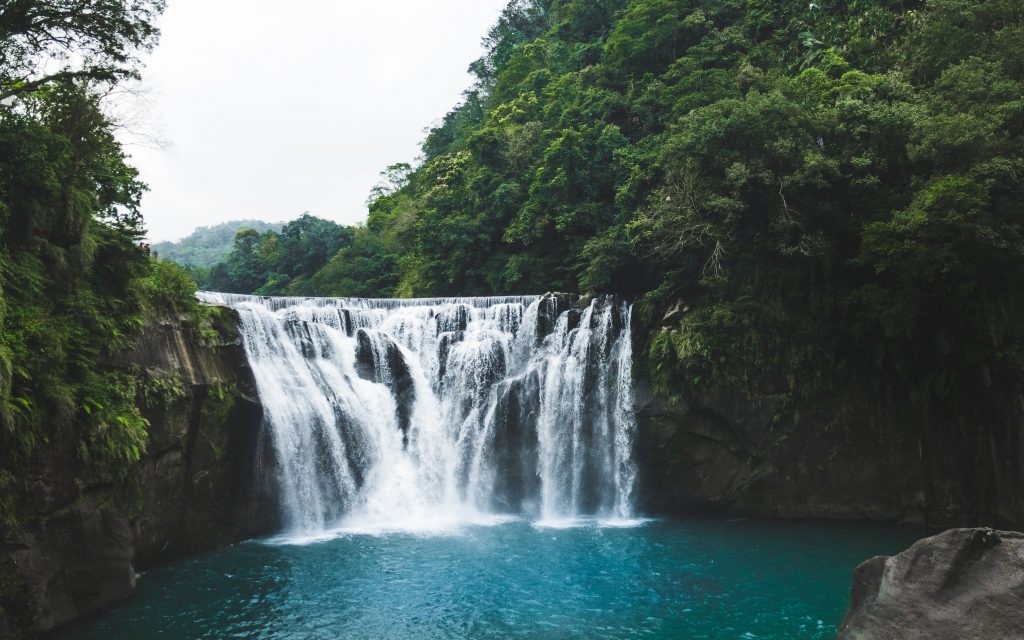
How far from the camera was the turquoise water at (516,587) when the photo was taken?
1059 cm

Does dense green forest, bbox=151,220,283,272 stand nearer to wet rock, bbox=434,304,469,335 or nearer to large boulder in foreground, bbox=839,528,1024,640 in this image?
wet rock, bbox=434,304,469,335

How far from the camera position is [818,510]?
17.7m

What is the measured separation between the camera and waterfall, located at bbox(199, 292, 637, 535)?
17.2 m

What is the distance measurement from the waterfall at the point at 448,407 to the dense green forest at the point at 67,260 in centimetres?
442

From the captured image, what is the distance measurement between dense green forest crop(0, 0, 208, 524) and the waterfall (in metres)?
4.42

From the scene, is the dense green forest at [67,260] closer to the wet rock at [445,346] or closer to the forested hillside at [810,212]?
the wet rock at [445,346]

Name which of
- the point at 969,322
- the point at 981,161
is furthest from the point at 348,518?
the point at 981,161

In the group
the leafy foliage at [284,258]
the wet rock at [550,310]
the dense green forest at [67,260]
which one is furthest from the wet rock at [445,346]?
the leafy foliage at [284,258]

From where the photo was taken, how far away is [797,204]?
17.8 metres

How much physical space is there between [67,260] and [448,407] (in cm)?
1057

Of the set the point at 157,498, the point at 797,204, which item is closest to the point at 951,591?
the point at 797,204

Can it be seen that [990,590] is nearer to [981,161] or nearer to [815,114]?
[981,161]

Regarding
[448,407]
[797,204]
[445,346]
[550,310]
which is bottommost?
[448,407]

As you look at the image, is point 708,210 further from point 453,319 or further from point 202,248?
point 202,248
